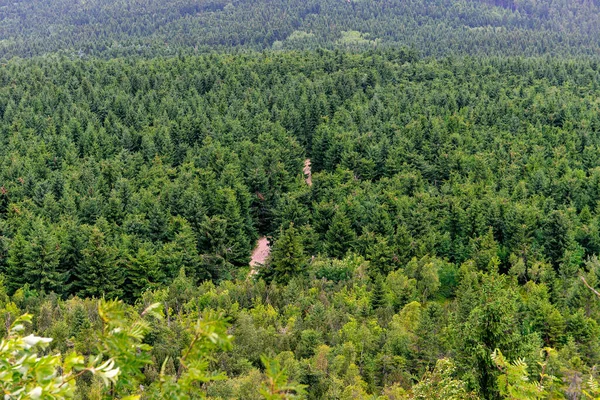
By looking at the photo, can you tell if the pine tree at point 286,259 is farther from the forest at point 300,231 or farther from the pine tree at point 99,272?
the pine tree at point 99,272

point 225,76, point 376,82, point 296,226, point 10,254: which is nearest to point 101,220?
point 10,254

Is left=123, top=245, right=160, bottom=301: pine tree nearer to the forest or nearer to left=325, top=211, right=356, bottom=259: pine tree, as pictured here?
the forest

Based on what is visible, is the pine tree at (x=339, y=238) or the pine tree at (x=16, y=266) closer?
the pine tree at (x=16, y=266)

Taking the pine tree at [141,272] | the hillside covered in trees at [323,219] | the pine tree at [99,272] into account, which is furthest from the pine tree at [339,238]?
the pine tree at [99,272]

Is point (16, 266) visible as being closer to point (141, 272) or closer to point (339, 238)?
point (141, 272)

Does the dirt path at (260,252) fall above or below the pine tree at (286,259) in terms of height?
below

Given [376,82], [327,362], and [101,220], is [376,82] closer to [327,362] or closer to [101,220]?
[101,220]

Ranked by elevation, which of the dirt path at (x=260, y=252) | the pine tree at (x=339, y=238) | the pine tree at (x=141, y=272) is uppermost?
the pine tree at (x=141, y=272)

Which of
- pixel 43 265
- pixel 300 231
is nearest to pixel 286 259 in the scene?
pixel 300 231
